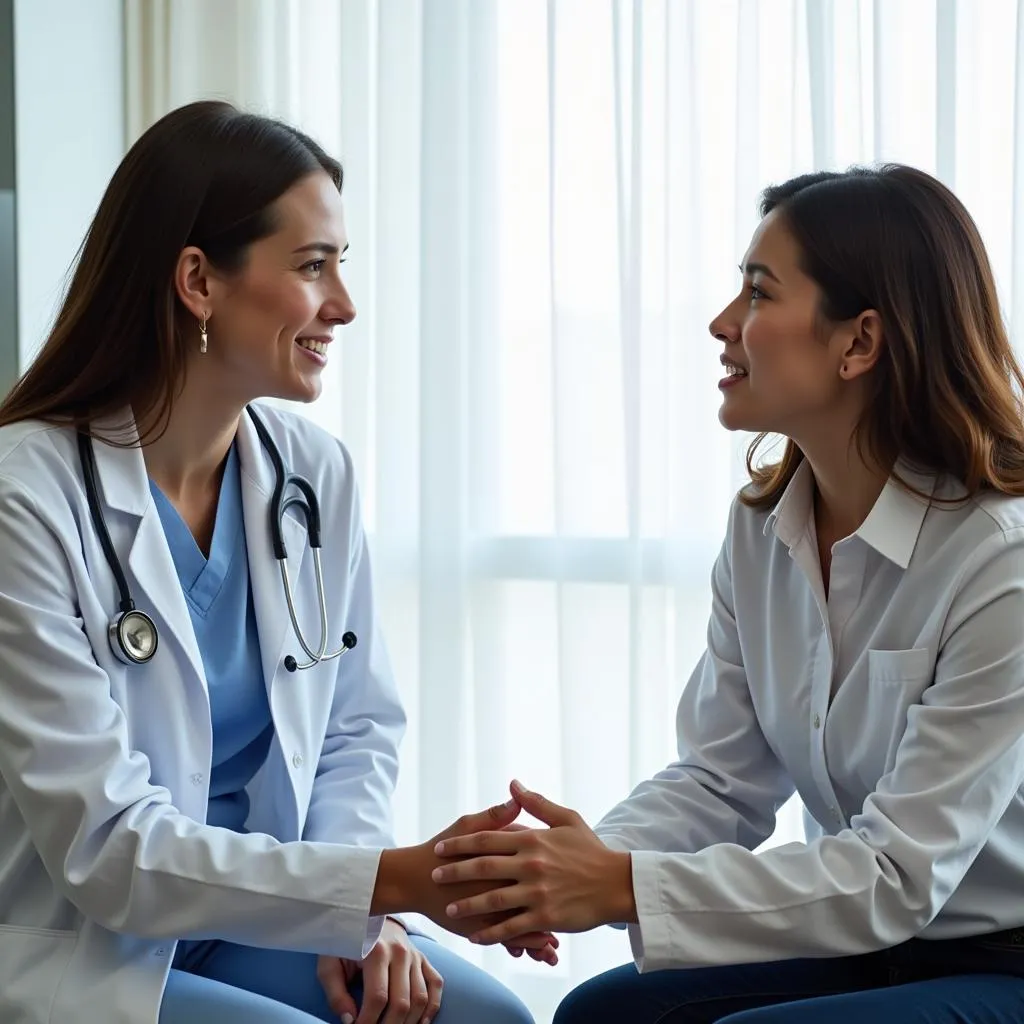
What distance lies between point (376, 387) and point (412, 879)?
4.70ft

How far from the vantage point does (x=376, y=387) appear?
104 inches

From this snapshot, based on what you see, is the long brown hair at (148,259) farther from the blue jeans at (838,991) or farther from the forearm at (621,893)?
the blue jeans at (838,991)

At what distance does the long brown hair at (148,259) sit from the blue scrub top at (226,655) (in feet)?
0.46

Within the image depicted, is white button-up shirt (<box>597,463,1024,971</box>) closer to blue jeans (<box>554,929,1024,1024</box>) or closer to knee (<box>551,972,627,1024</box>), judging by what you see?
blue jeans (<box>554,929,1024,1024</box>)

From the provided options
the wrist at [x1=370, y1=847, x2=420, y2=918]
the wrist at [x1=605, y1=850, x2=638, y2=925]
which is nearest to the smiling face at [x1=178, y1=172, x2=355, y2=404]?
the wrist at [x1=370, y1=847, x2=420, y2=918]

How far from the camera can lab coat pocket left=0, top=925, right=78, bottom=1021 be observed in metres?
1.30

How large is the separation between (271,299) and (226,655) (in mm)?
448

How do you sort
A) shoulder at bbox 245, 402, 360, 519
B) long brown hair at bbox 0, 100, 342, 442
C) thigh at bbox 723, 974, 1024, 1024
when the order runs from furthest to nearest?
shoulder at bbox 245, 402, 360, 519 < long brown hair at bbox 0, 100, 342, 442 < thigh at bbox 723, 974, 1024, 1024

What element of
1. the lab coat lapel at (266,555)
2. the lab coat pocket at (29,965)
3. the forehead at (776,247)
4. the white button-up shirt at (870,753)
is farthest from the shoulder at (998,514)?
the lab coat pocket at (29,965)

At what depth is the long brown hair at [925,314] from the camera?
1.48m

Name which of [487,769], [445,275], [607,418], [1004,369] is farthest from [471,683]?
[1004,369]

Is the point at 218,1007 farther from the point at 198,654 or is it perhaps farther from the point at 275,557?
the point at 275,557

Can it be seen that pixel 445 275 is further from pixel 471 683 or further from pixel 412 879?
pixel 412 879

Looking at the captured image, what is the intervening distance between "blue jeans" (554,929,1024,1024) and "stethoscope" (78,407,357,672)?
0.55m
